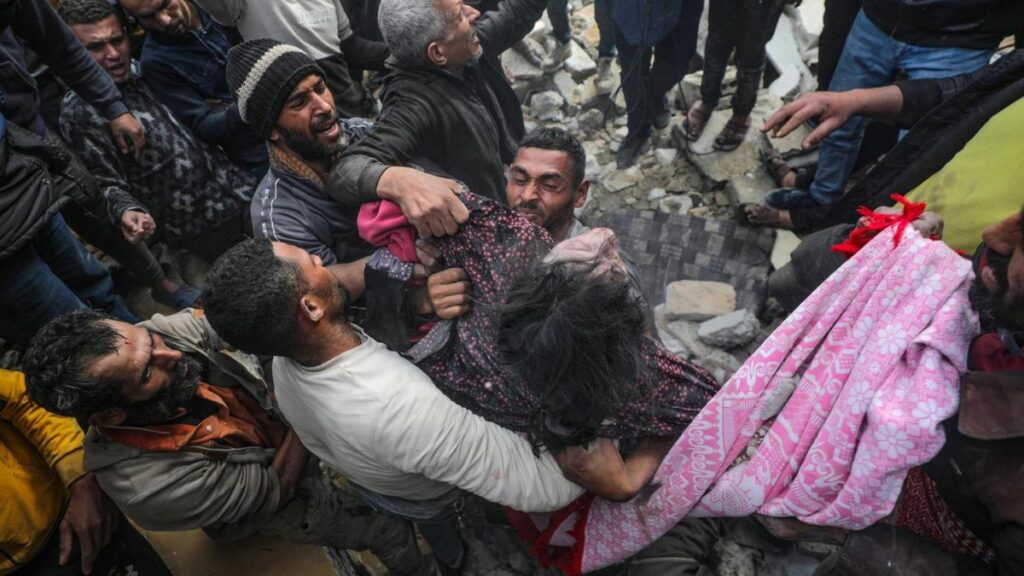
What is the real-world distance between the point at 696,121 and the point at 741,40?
69 centimetres

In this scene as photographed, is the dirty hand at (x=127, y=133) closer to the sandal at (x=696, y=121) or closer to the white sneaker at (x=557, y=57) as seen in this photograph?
the white sneaker at (x=557, y=57)

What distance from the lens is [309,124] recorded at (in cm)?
237

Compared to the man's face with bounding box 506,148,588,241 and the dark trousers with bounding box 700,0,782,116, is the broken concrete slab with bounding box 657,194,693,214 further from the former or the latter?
the man's face with bounding box 506,148,588,241

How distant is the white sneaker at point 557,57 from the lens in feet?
17.6

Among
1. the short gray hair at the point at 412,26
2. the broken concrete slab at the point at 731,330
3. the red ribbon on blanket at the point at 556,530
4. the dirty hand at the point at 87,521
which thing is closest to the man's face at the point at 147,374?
the dirty hand at the point at 87,521

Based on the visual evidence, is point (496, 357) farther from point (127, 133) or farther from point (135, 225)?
point (127, 133)

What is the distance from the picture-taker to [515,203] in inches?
96.6

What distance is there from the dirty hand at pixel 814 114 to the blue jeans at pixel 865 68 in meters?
0.92

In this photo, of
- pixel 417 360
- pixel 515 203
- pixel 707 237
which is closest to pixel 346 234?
pixel 515 203

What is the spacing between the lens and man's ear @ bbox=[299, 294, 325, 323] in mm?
1671

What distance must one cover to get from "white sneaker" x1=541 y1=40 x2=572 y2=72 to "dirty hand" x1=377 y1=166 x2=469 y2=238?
3.89 metres

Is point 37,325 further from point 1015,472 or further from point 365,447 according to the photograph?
point 1015,472

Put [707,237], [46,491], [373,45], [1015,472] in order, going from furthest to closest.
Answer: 1. [707,237]
2. [373,45]
3. [46,491]
4. [1015,472]

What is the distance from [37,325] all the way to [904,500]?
3.72 metres
